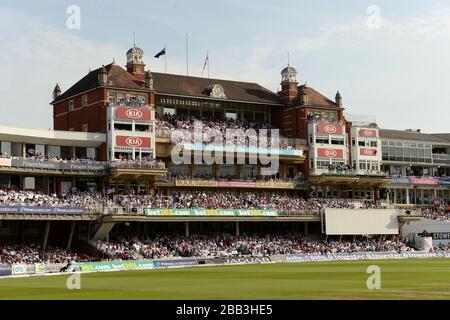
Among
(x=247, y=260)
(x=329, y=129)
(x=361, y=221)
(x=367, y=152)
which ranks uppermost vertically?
(x=329, y=129)

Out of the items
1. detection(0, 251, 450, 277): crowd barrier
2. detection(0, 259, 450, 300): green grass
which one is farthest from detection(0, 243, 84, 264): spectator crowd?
detection(0, 259, 450, 300): green grass

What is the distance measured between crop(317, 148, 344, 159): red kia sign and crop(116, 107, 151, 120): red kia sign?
19933 mm

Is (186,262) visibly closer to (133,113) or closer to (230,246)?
(230,246)

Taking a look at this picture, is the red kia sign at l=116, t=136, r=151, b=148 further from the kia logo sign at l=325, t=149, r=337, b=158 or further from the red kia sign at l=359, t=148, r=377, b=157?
the red kia sign at l=359, t=148, r=377, b=157

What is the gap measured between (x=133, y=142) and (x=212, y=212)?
916 cm

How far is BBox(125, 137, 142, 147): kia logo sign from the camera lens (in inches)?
2670

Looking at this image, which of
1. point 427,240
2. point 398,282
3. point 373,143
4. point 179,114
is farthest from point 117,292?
point 373,143

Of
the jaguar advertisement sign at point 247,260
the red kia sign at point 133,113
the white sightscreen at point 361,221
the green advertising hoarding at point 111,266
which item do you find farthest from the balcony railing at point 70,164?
the white sightscreen at point 361,221

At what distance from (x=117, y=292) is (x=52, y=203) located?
97.6 feet

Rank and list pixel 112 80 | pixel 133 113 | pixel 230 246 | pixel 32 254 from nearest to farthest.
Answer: pixel 32 254 → pixel 230 246 → pixel 133 113 → pixel 112 80

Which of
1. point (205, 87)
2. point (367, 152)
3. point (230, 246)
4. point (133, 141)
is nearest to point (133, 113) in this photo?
point (133, 141)

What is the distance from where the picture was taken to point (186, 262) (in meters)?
57.4

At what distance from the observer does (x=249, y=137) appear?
245ft
